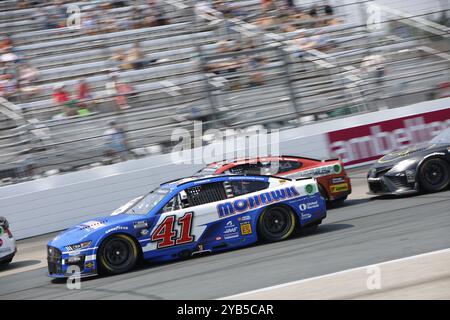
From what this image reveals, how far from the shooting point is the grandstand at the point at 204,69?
1714cm

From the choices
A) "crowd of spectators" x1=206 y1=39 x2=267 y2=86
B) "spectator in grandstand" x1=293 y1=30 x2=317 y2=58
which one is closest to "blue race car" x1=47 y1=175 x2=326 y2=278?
"crowd of spectators" x1=206 y1=39 x2=267 y2=86

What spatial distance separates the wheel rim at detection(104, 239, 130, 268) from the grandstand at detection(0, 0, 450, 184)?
722cm

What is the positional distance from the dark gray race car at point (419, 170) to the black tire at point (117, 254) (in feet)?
17.8

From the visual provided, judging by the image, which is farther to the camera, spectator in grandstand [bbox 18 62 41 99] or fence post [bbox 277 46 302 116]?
fence post [bbox 277 46 302 116]

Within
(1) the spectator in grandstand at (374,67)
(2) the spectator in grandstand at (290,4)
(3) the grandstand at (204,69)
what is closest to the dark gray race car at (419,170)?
(3) the grandstand at (204,69)

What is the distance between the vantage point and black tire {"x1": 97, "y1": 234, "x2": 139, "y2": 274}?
9609 millimetres

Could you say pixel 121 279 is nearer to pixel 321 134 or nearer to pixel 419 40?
pixel 321 134

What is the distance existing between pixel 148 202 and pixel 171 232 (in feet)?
2.32

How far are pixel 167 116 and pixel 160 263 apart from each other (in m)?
8.28

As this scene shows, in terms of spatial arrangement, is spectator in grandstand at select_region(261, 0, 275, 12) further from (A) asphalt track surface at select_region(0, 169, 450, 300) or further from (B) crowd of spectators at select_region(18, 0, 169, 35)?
(A) asphalt track surface at select_region(0, 169, 450, 300)

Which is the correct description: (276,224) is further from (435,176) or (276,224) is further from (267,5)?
(267,5)

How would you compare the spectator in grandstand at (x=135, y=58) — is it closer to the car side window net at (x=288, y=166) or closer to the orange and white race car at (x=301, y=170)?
the orange and white race car at (x=301, y=170)

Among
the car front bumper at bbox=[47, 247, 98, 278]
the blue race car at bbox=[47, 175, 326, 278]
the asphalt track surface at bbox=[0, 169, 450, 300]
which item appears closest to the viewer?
the asphalt track surface at bbox=[0, 169, 450, 300]
